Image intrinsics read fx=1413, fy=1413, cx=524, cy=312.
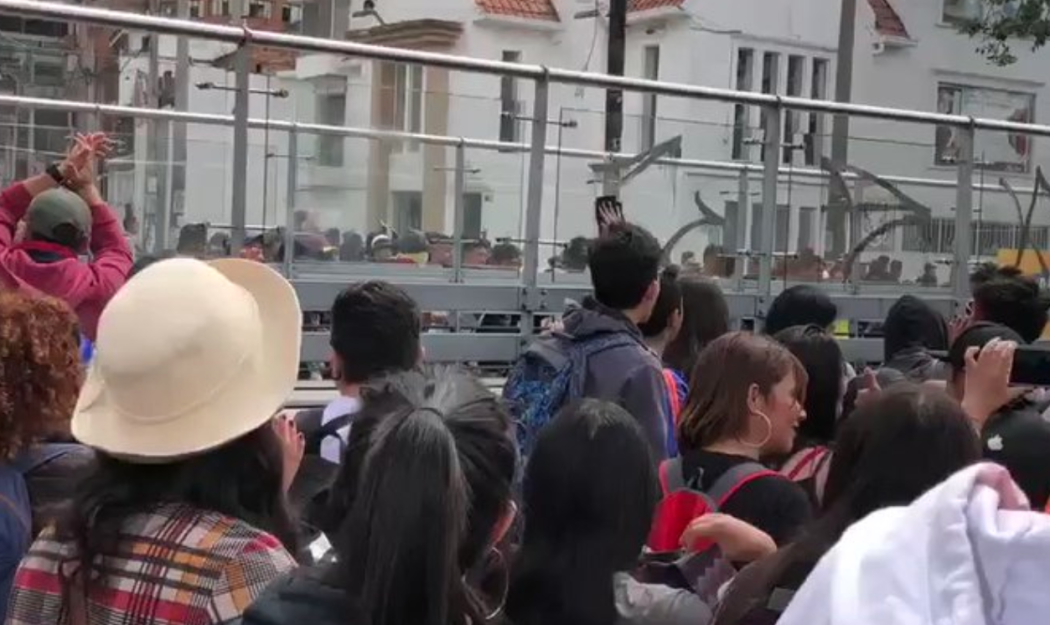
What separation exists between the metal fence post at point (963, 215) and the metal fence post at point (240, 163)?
4.21m

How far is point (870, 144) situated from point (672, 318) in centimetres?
344

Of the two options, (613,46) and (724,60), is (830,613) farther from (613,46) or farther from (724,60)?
(724,60)

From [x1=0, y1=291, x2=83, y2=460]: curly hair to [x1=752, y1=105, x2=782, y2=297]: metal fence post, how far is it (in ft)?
15.8

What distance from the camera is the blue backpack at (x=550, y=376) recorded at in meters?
4.60

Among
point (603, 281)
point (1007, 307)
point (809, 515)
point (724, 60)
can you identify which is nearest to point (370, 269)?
point (603, 281)

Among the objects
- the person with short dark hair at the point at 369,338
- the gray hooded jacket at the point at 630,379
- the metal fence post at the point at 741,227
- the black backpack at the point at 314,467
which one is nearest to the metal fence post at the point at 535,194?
the metal fence post at the point at 741,227

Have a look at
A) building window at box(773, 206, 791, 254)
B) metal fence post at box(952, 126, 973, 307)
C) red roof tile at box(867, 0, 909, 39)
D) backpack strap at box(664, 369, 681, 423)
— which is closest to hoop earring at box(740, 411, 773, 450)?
backpack strap at box(664, 369, 681, 423)

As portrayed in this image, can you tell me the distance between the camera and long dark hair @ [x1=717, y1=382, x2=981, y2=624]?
8.32 feet

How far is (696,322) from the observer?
17.9 feet

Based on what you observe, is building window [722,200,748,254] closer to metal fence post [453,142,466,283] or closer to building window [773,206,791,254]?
building window [773,206,791,254]

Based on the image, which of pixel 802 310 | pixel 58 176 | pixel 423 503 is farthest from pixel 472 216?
pixel 423 503

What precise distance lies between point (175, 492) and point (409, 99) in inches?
180

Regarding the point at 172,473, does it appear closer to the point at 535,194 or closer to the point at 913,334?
the point at 913,334

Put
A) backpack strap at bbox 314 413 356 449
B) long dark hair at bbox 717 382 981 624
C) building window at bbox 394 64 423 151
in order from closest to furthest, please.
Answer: long dark hair at bbox 717 382 981 624 → backpack strap at bbox 314 413 356 449 → building window at bbox 394 64 423 151
